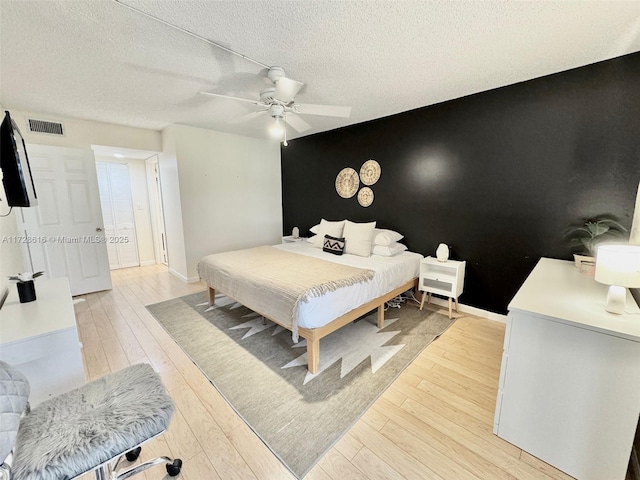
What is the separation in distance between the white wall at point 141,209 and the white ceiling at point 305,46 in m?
2.30

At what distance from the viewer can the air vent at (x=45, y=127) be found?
10.9 feet

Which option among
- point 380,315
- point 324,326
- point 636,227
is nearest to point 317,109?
point 324,326

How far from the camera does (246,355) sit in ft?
7.89

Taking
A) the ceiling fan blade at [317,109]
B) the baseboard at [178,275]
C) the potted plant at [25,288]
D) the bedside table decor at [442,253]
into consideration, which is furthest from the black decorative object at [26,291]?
the bedside table decor at [442,253]

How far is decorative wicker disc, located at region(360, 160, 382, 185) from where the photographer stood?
385cm

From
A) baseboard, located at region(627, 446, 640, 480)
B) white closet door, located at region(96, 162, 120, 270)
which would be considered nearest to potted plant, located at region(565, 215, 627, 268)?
baseboard, located at region(627, 446, 640, 480)

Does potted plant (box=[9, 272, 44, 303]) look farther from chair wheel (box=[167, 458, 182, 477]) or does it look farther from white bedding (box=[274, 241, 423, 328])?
white bedding (box=[274, 241, 423, 328])

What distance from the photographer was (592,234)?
2.22 metres

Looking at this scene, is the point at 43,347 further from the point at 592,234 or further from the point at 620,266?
the point at 592,234

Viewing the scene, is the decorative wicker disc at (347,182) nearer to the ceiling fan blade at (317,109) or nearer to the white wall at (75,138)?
the ceiling fan blade at (317,109)

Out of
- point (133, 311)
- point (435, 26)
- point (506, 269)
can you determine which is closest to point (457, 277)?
point (506, 269)

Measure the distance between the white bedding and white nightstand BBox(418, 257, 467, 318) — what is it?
0.15 metres

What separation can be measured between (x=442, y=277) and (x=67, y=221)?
5076mm

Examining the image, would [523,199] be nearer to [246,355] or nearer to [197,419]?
[246,355]
